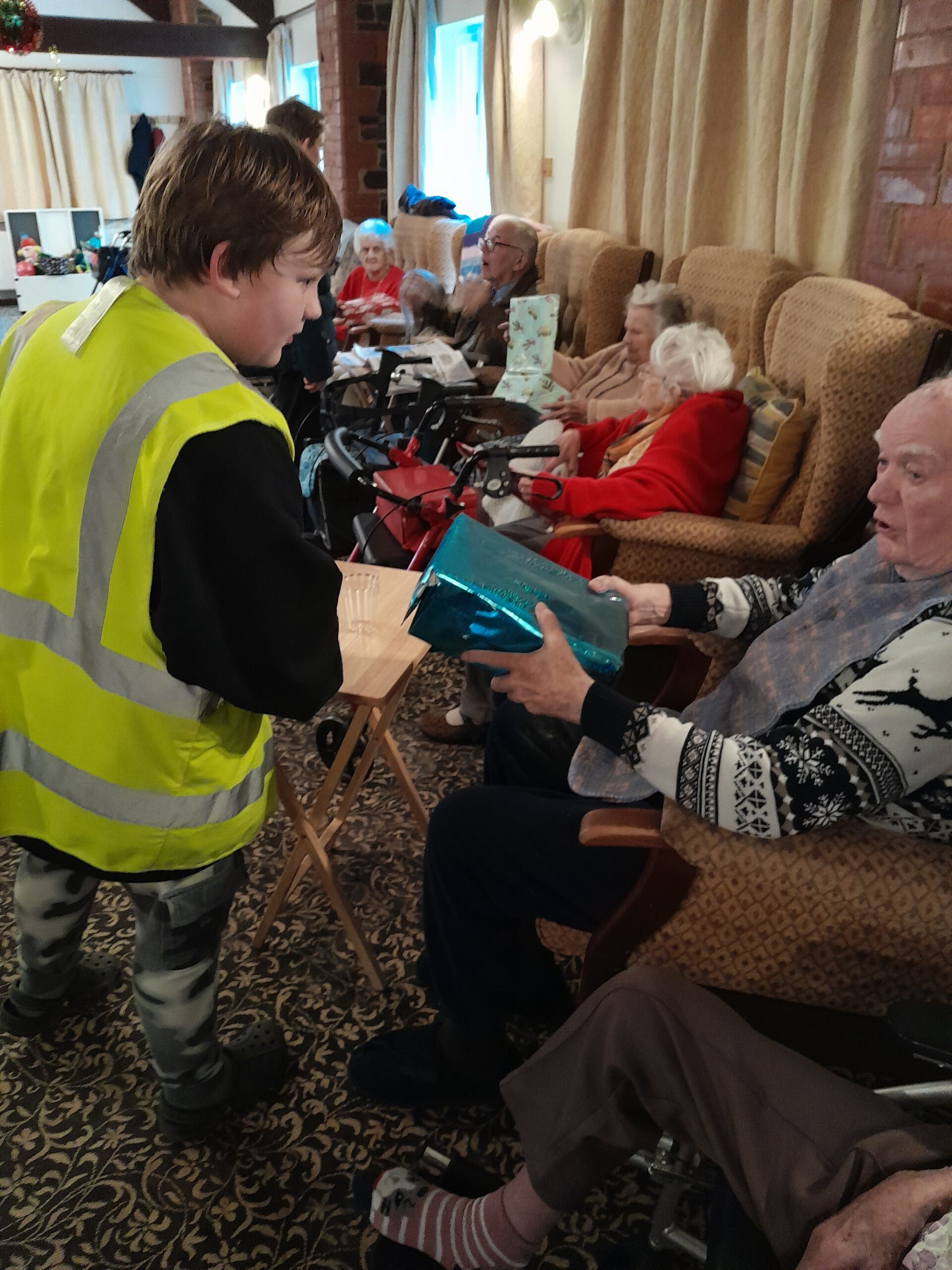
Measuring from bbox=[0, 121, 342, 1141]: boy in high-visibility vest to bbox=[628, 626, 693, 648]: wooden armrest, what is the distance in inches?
25.7

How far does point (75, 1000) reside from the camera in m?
1.73

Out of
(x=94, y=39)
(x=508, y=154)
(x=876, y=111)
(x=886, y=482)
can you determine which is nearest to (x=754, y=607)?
(x=886, y=482)

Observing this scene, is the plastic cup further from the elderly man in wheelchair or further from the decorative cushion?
the decorative cushion

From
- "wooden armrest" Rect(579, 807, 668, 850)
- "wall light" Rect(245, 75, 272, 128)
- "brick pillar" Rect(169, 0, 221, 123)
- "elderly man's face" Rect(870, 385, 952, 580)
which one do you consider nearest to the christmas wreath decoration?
"wall light" Rect(245, 75, 272, 128)

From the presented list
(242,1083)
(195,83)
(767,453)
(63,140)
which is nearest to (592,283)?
(767,453)

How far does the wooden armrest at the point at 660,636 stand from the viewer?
1.67 metres

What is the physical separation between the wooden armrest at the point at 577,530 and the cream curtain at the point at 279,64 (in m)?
7.32

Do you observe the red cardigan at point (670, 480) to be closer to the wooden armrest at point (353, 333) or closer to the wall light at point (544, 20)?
the wooden armrest at point (353, 333)

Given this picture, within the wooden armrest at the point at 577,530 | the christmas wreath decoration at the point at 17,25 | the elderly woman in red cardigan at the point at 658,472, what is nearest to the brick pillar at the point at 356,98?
the christmas wreath decoration at the point at 17,25

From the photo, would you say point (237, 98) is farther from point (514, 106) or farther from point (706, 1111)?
point (706, 1111)

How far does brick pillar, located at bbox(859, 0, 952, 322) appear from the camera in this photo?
196 cm

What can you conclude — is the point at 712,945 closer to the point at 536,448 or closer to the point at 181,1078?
the point at 181,1078

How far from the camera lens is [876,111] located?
8.36 ft

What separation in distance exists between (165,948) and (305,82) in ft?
28.3
